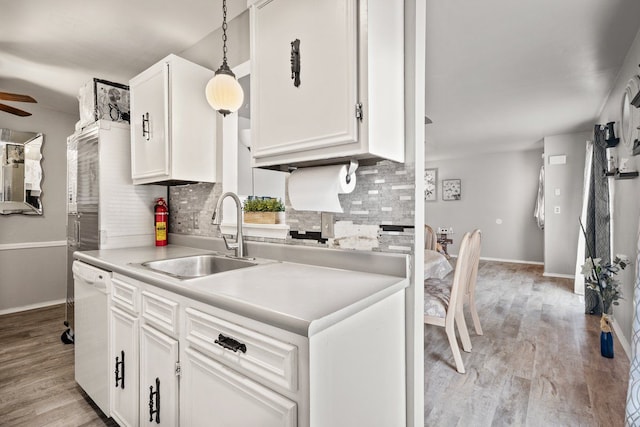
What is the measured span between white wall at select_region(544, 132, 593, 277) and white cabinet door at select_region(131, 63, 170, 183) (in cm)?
596

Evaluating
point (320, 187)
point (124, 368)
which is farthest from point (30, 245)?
point (320, 187)

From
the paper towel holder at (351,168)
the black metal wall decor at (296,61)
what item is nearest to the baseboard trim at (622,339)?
the paper towel holder at (351,168)

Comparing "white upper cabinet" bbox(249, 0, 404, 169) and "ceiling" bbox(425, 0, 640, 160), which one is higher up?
"ceiling" bbox(425, 0, 640, 160)

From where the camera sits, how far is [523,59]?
2.75 metres

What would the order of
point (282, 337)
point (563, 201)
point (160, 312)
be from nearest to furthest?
point (282, 337), point (160, 312), point (563, 201)

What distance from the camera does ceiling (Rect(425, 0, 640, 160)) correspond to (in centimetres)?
211

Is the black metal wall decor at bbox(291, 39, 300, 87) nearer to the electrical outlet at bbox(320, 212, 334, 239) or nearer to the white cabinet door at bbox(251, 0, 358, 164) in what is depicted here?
the white cabinet door at bbox(251, 0, 358, 164)

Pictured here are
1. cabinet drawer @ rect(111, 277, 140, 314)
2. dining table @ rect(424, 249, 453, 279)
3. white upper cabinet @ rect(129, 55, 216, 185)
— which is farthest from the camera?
dining table @ rect(424, 249, 453, 279)

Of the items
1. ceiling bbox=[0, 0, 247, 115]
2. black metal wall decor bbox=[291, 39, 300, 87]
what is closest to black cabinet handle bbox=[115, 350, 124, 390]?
black metal wall decor bbox=[291, 39, 300, 87]

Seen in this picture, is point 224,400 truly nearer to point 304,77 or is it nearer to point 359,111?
point 359,111

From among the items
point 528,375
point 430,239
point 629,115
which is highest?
point 629,115

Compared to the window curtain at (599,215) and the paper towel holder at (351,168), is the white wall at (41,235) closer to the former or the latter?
the paper towel holder at (351,168)

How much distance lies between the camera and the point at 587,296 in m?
3.58

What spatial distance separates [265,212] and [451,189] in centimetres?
658
